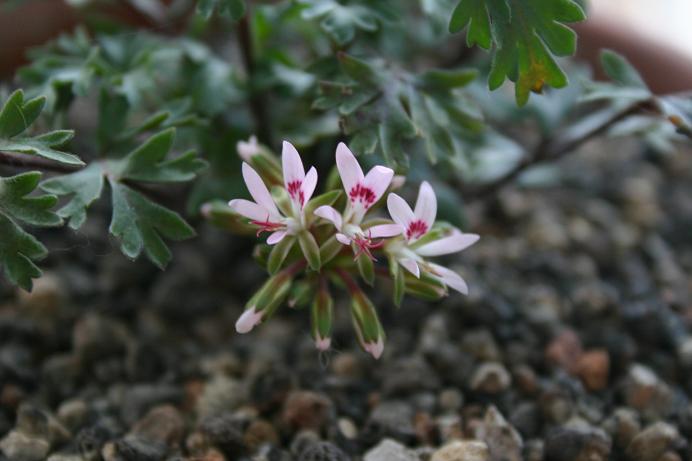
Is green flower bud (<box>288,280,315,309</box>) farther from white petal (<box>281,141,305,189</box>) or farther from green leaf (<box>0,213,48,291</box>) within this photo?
green leaf (<box>0,213,48,291</box>)

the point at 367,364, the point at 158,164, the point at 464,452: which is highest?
the point at 158,164

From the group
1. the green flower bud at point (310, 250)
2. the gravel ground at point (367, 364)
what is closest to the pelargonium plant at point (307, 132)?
the green flower bud at point (310, 250)

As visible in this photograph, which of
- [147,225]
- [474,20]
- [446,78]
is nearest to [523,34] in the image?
[474,20]

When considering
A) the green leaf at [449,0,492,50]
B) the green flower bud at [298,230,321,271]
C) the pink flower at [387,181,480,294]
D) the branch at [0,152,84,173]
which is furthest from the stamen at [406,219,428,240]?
the branch at [0,152,84,173]

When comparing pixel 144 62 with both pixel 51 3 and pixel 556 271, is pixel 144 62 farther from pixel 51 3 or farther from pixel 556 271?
pixel 556 271

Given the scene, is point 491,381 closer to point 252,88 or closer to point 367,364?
point 367,364

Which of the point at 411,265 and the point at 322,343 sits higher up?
the point at 411,265

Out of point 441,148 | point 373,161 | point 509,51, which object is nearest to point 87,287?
point 373,161
